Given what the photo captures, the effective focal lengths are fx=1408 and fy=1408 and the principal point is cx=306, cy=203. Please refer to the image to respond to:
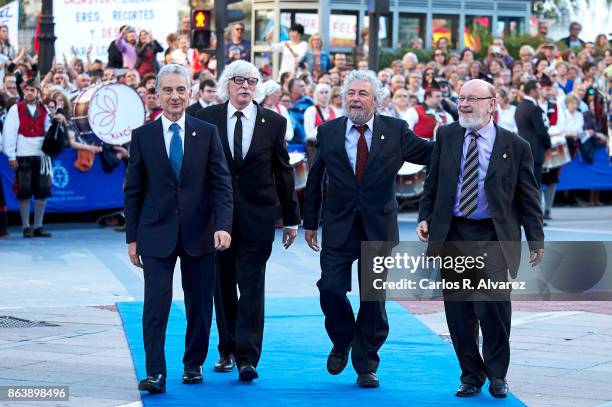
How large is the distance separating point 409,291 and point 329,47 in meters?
19.9

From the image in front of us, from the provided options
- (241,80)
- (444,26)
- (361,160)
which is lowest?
(361,160)

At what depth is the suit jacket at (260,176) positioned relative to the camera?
8969mm

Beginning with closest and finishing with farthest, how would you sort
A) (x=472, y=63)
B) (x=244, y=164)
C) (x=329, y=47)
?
(x=244, y=164) < (x=472, y=63) < (x=329, y=47)

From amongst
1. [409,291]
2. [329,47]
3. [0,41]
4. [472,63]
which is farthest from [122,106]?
[329,47]

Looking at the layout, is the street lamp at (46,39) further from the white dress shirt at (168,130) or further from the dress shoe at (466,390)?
the dress shoe at (466,390)

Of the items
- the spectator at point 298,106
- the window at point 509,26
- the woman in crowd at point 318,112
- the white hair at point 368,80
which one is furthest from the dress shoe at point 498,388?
the window at point 509,26

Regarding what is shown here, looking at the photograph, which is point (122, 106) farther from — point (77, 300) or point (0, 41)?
point (77, 300)

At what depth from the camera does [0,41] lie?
68.4ft

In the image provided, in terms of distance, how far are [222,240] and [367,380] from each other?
1262 millimetres

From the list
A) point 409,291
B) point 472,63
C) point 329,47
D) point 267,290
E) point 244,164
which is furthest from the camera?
point 329,47

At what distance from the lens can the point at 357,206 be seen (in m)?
8.68

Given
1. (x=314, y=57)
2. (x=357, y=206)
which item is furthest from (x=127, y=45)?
(x=357, y=206)

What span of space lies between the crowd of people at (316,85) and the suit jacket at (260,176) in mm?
6063

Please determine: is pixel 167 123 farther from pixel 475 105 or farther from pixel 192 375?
pixel 475 105
